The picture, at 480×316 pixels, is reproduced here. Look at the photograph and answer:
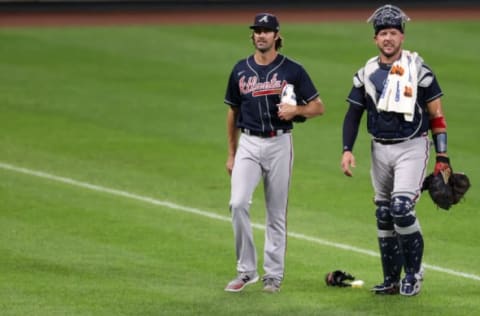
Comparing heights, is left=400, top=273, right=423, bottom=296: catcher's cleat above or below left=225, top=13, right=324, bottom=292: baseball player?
below

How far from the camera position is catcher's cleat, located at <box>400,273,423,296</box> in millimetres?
10492

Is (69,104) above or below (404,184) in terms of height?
below

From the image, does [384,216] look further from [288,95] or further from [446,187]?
[288,95]

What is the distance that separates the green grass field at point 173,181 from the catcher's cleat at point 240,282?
0.33ft

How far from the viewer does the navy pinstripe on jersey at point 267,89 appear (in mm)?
10719

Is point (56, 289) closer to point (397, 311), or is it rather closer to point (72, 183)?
point (397, 311)

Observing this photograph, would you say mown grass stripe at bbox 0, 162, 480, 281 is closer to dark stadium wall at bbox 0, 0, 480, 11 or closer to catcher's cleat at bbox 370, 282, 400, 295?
catcher's cleat at bbox 370, 282, 400, 295

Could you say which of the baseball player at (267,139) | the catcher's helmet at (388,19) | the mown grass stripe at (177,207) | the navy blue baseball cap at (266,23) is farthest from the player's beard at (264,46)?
the mown grass stripe at (177,207)

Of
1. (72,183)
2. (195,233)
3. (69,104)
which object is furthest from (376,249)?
(69,104)

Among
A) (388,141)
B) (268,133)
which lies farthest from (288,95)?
(388,141)

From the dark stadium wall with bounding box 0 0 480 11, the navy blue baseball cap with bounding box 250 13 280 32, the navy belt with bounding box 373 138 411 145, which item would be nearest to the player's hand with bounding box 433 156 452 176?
the navy belt with bounding box 373 138 411 145

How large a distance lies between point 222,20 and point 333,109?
7.50 m

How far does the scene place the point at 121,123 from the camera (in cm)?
1883

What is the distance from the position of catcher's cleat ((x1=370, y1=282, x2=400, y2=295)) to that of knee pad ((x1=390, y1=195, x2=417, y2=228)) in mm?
613
